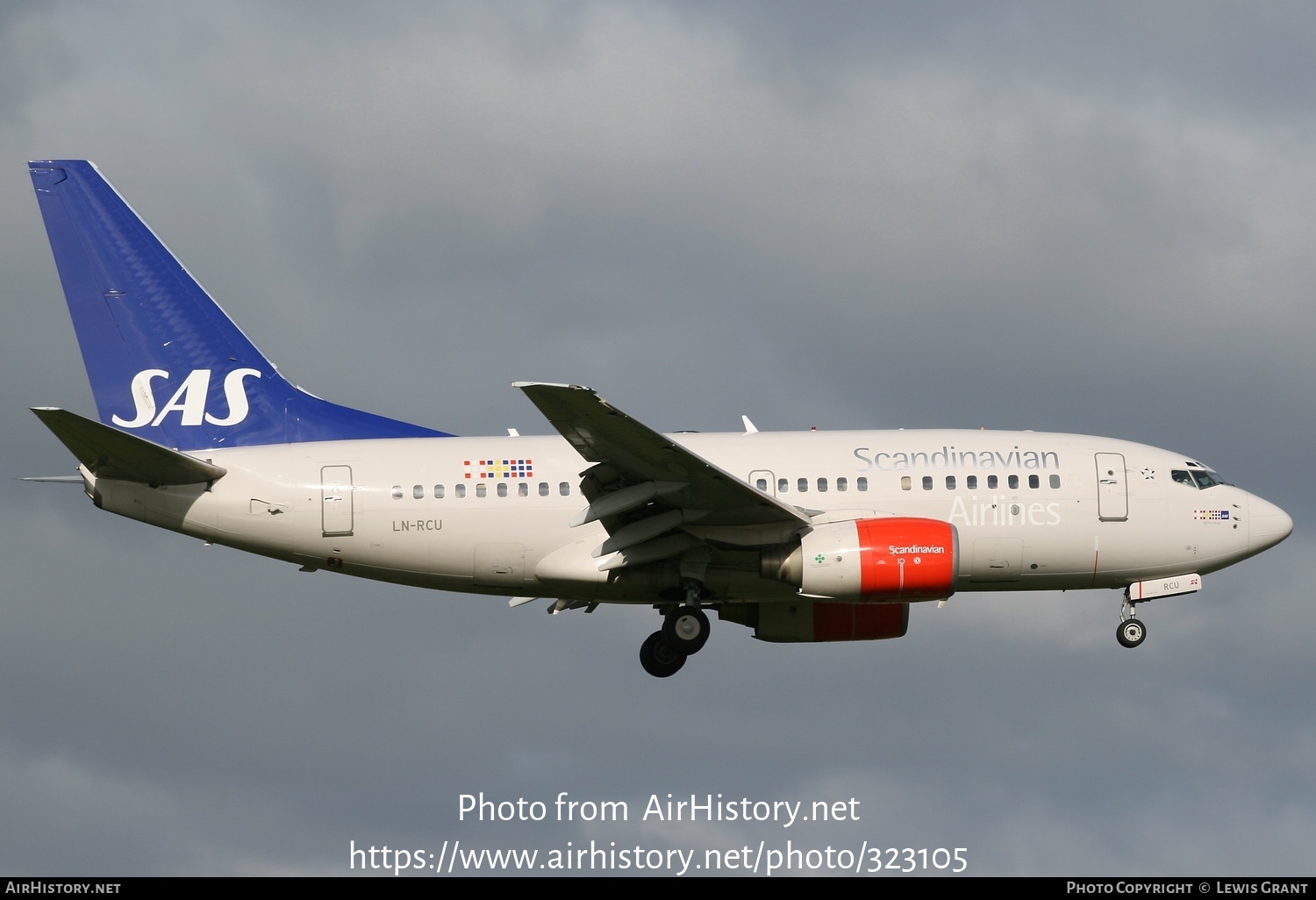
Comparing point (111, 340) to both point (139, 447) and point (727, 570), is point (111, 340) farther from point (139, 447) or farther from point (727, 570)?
point (727, 570)

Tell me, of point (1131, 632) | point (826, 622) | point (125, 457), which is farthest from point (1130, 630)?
point (125, 457)

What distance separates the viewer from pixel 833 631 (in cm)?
3556

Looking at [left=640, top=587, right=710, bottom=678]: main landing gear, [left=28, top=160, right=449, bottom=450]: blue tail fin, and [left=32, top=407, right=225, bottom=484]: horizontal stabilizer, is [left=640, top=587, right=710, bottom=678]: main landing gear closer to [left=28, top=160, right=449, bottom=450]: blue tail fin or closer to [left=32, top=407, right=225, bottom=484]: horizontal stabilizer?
[left=28, top=160, right=449, bottom=450]: blue tail fin

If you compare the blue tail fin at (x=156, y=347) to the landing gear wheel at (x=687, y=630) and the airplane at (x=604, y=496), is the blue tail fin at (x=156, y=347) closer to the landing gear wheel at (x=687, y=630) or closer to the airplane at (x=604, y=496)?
the airplane at (x=604, y=496)

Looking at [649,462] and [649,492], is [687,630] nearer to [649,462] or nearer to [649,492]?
[649,492]

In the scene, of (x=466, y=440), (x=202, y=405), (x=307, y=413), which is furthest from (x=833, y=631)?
(x=202, y=405)

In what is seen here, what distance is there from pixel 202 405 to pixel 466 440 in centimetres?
584

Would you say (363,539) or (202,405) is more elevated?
(202,405)

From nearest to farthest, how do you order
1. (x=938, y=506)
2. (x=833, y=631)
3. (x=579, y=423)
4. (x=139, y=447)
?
(x=579, y=423)
(x=139, y=447)
(x=938, y=506)
(x=833, y=631)

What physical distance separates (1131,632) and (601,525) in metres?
11.7

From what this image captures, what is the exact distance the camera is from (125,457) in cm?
3080

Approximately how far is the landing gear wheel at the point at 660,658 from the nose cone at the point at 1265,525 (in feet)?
41.6

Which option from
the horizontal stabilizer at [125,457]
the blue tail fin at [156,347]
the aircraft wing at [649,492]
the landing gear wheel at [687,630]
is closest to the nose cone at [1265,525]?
the aircraft wing at [649,492]

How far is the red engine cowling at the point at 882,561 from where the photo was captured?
30.6 meters
